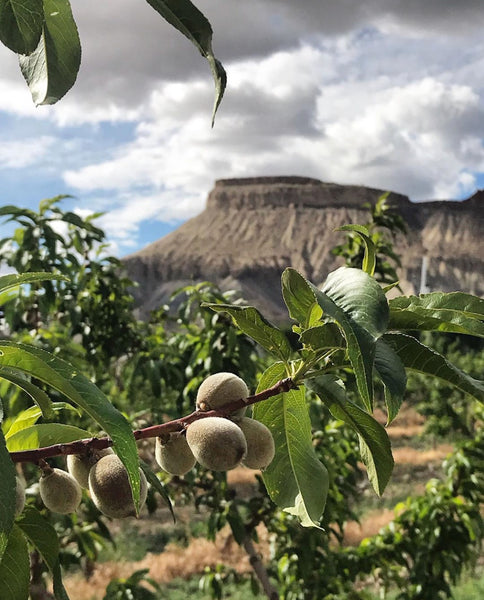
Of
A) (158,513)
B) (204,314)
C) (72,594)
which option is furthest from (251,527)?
(158,513)

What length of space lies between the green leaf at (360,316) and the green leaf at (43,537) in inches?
18.1

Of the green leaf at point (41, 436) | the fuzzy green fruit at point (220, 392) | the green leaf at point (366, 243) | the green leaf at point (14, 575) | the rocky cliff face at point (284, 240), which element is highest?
the rocky cliff face at point (284, 240)

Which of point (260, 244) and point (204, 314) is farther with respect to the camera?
point (260, 244)

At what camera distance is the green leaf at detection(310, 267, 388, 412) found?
0.56 m

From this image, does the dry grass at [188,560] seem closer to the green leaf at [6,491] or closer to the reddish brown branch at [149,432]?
the reddish brown branch at [149,432]

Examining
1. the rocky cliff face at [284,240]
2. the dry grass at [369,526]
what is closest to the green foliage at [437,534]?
the dry grass at [369,526]

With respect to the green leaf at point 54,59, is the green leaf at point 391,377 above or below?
below

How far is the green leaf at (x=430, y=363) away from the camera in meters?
0.71

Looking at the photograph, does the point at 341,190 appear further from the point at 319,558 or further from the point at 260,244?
the point at 319,558

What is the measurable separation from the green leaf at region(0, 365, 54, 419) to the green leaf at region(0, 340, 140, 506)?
43mm

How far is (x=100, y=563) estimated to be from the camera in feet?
30.8

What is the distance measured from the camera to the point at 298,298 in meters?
0.75

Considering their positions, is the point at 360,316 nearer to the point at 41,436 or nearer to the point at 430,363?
the point at 430,363

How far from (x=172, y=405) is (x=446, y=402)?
44.1 feet
